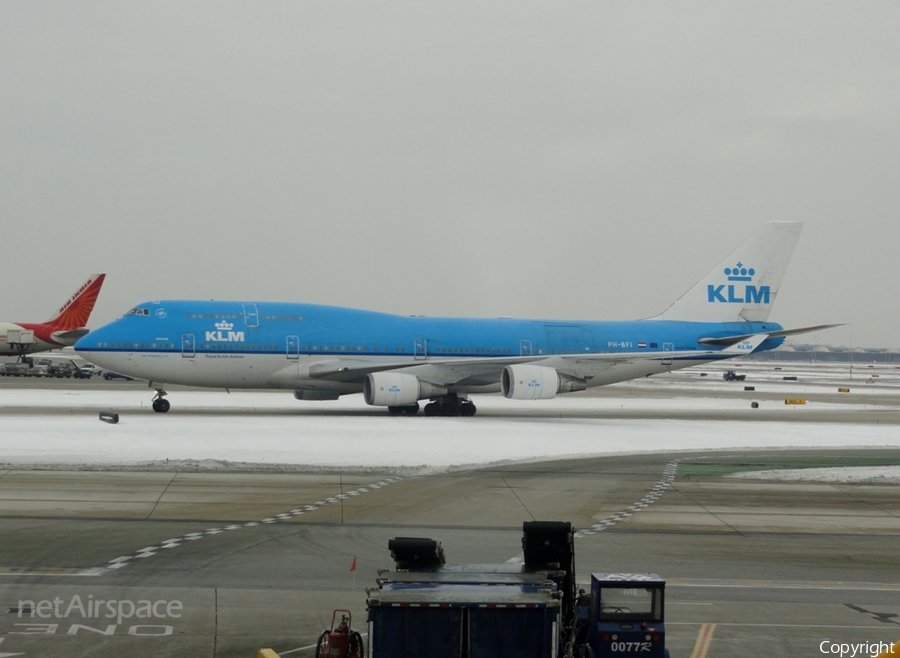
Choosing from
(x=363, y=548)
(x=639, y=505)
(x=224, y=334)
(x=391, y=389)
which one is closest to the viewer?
(x=363, y=548)

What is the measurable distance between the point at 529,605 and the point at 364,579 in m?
6.37

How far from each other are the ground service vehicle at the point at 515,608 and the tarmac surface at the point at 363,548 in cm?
171

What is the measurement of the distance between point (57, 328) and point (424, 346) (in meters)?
65.9

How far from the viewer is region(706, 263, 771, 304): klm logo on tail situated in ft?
174

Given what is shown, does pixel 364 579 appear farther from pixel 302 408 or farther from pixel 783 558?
pixel 302 408

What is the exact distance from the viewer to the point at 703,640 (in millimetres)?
11469

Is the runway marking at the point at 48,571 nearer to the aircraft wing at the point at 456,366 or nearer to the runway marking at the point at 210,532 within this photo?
the runway marking at the point at 210,532

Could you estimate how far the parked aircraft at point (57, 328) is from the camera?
3878 inches

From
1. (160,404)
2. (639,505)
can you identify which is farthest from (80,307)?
(639,505)

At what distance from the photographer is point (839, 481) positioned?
2706cm

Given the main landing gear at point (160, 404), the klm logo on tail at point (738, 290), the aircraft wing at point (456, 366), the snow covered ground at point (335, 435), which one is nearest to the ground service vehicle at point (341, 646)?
the snow covered ground at point (335, 435)

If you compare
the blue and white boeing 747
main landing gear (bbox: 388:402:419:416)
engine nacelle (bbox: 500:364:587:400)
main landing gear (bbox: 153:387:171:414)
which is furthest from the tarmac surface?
main landing gear (bbox: 388:402:419:416)

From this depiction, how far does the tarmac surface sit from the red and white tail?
77.5m

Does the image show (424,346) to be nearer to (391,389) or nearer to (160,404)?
(391,389)
